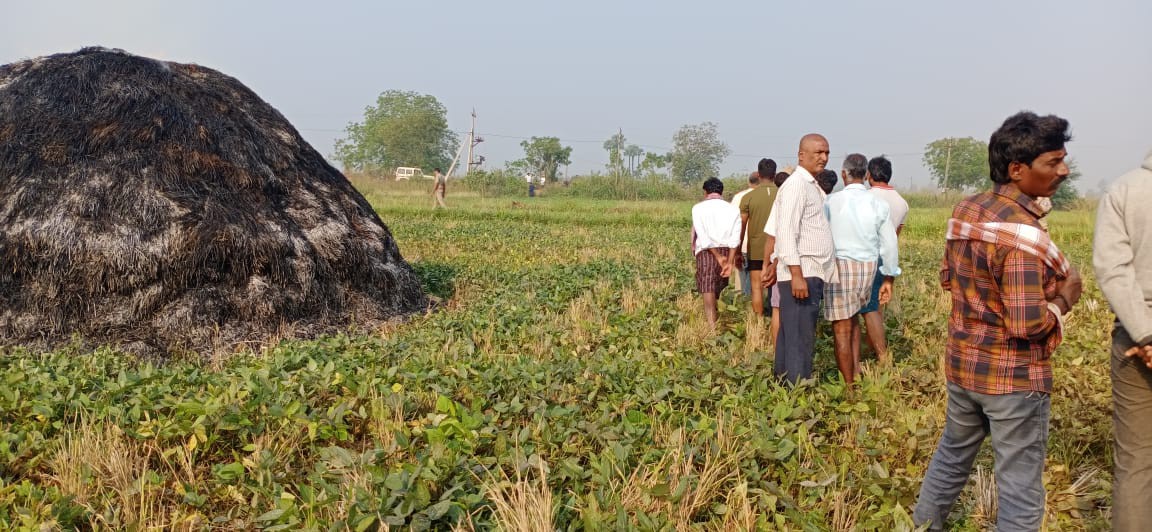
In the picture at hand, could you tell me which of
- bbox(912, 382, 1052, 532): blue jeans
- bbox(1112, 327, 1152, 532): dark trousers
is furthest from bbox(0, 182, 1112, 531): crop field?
bbox(1112, 327, 1152, 532): dark trousers

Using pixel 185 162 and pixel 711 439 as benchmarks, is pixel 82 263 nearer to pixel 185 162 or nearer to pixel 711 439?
pixel 185 162

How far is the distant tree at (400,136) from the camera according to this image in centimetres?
7769

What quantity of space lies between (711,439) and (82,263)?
5621 mm

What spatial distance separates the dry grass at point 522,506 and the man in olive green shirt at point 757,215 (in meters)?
4.58

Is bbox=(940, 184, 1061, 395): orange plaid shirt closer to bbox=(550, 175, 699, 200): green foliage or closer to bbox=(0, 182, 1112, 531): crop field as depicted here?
bbox=(0, 182, 1112, 531): crop field

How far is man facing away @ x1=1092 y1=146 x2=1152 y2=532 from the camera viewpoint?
292 cm

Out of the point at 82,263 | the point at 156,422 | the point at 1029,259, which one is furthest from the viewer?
the point at 82,263

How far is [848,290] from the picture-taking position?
554cm

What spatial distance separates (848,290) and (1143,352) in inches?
106

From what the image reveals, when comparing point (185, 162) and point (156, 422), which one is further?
point (185, 162)

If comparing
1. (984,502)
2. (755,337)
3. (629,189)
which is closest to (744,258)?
(755,337)

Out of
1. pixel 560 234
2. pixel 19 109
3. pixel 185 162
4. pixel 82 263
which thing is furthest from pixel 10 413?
pixel 560 234

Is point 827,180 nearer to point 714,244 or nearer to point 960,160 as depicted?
point 714,244

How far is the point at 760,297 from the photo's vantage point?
7.12 m
